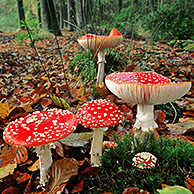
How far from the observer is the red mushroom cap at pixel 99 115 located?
164cm

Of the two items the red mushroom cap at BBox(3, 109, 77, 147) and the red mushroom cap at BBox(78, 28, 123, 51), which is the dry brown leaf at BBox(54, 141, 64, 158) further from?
the red mushroom cap at BBox(78, 28, 123, 51)

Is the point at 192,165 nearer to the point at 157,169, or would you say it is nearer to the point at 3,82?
the point at 157,169

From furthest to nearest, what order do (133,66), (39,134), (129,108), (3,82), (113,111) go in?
(3,82)
(133,66)
(129,108)
(113,111)
(39,134)

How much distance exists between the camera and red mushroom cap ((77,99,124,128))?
1.64 m

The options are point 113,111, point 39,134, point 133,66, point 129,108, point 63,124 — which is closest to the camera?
point 39,134

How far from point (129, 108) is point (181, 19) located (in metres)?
7.19

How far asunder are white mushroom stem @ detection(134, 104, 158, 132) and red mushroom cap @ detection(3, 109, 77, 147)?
67 centimetres

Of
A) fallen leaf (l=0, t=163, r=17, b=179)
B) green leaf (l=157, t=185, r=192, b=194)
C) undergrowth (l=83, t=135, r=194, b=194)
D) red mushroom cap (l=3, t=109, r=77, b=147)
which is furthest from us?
fallen leaf (l=0, t=163, r=17, b=179)

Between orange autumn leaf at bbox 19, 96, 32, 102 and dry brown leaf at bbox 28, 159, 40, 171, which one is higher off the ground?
orange autumn leaf at bbox 19, 96, 32, 102

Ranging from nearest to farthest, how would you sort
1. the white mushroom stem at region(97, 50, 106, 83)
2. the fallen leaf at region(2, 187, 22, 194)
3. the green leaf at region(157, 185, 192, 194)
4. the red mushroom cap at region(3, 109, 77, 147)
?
the green leaf at region(157, 185, 192, 194) → the red mushroom cap at region(3, 109, 77, 147) → the fallen leaf at region(2, 187, 22, 194) → the white mushroom stem at region(97, 50, 106, 83)

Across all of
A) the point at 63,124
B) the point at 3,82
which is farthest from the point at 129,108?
the point at 3,82

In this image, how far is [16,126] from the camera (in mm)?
1521


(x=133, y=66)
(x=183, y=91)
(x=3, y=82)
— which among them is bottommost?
(x=3, y=82)

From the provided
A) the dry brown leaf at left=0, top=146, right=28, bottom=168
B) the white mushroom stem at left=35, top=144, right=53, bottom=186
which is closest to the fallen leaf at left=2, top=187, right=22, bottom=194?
the white mushroom stem at left=35, top=144, right=53, bottom=186
